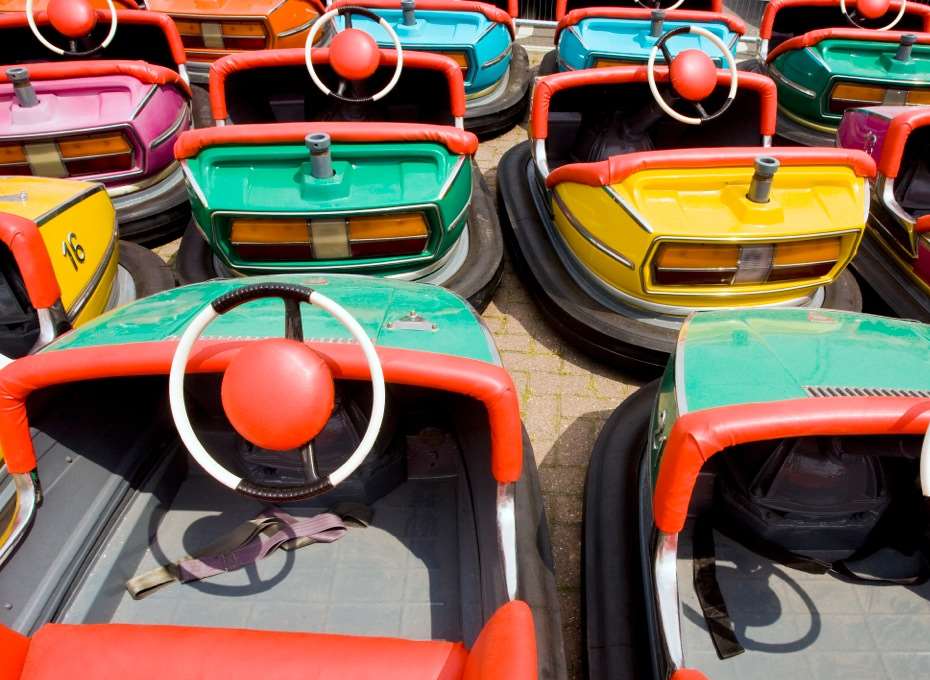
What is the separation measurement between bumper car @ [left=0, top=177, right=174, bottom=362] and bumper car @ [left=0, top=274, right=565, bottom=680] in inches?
21.9

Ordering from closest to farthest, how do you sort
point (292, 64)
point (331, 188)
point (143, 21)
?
point (331, 188) < point (292, 64) < point (143, 21)

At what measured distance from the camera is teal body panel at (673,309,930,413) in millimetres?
1663

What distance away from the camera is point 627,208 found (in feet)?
8.68

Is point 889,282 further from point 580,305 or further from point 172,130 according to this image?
point 172,130

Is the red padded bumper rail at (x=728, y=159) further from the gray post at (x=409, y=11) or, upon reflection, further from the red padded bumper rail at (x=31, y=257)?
the gray post at (x=409, y=11)

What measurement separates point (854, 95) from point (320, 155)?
10.9 ft

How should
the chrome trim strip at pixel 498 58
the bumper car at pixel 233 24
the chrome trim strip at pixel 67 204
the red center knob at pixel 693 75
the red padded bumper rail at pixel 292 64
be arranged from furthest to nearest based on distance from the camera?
the chrome trim strip at pixel 498 58, the bumper car at pixel 233 24, the red padded bumper rail at pixel 292 64, the red center knob at pixel 693 75, the chrome trim strip at pixel 67 204

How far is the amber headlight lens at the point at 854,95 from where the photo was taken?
4062mm

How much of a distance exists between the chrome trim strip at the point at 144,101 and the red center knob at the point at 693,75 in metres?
2.44

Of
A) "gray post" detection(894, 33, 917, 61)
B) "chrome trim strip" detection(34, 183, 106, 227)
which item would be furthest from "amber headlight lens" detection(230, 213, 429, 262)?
"gray post" detection(894, 33, 917, 61)

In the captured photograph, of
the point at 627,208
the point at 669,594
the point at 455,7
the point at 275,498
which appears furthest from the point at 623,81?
the point at 275,498

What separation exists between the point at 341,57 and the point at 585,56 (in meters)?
1.86

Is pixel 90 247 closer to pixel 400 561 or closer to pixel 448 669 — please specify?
pixel 400 561

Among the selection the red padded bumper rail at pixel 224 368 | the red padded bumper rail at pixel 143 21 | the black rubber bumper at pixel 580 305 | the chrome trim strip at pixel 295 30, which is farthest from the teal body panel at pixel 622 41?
the red padded bumper rail at pixel 224 368
